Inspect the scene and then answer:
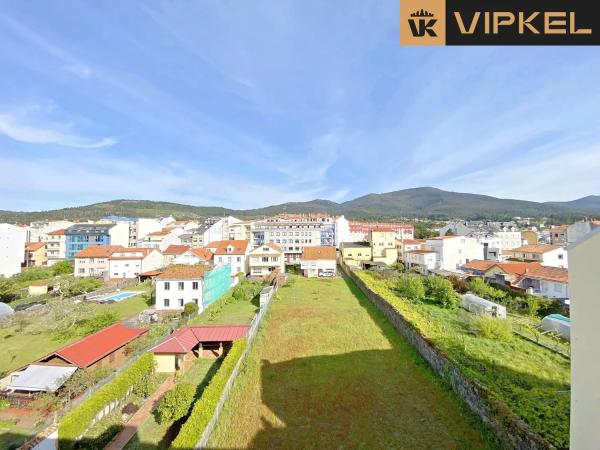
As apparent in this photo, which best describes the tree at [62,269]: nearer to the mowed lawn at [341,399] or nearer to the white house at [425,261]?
the mowed lawn at [341,399]

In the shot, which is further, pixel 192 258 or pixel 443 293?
pixel 192 258

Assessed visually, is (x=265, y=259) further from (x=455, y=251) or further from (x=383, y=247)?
(x=455, y=251)

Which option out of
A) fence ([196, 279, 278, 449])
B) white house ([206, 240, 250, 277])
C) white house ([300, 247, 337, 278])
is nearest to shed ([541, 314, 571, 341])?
fence ([196, 279, 278, 449])

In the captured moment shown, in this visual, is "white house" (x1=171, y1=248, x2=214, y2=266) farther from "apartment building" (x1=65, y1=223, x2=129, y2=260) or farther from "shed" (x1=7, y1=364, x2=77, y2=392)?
"shed" (x1=7, y1=364, x2=77, y2=392)

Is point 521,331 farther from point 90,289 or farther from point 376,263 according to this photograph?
point 90,289

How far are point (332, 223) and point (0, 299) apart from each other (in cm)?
5519

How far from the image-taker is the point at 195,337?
18.3 meters

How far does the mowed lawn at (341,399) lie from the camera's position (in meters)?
9.75

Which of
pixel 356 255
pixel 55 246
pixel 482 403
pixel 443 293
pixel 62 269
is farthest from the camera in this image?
pixel 55 246

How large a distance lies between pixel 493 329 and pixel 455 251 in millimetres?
32850

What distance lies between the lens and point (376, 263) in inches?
2174

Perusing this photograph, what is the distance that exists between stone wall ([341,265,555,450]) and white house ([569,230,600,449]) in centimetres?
277

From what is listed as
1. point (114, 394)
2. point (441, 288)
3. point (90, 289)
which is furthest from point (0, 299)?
point (441, 288)

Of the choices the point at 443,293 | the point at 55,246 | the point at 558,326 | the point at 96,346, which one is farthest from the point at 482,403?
the point at 55,246
